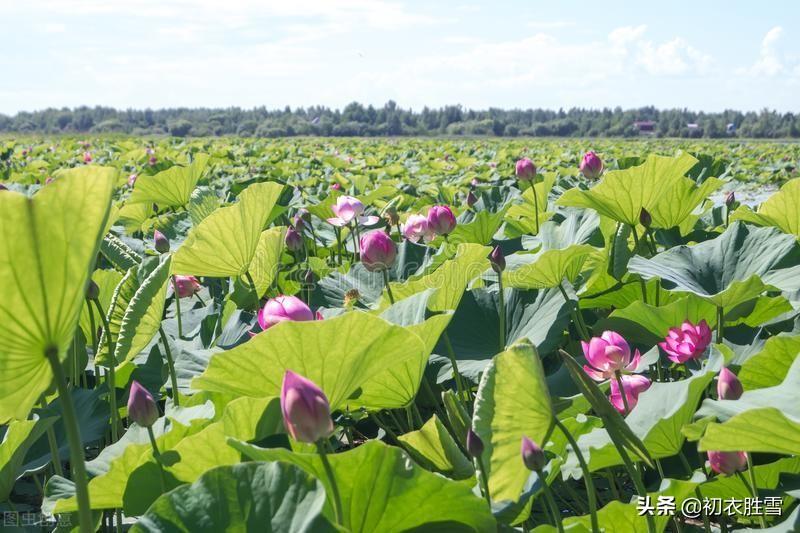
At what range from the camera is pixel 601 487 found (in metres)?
1.35

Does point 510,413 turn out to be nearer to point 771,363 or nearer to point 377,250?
point 771,363

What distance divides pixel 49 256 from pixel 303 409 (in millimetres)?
218

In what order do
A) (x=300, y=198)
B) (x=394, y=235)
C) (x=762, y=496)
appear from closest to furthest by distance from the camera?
1. (x=762, y=496)
2. (x=394, y=235)
3. (x=300, y=198)

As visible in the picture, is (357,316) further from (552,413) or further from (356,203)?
(356,203)

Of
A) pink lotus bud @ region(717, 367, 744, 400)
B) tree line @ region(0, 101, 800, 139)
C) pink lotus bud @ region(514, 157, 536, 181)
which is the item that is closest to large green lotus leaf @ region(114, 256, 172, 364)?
pink lotus bud @ region(717, 367, 744, 400)

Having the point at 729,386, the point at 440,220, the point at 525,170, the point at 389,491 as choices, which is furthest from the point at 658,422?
the point at 525,170

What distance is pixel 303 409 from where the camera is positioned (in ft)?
1.91

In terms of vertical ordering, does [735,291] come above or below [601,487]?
above

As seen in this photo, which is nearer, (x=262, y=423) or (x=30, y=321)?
(x=30, y=321)

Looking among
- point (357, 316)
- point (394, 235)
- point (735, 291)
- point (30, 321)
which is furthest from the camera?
point (394, 235)

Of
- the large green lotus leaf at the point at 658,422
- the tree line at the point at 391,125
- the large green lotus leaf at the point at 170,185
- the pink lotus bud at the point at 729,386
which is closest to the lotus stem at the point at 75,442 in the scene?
the large green lotus leaf at the point at 658,422

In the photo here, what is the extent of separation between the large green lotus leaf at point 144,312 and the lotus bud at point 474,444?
1.75 feet

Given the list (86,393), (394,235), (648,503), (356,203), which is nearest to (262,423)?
(648,503)

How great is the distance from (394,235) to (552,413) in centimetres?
182
